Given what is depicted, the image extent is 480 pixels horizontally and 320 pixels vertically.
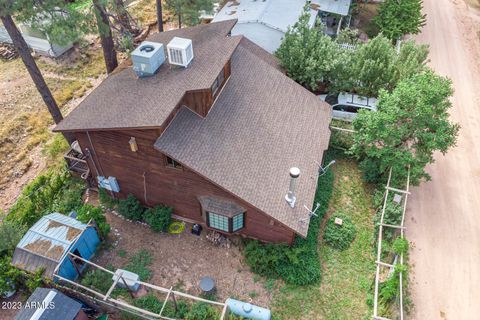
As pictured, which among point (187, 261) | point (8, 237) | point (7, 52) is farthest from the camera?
point (7, 52)

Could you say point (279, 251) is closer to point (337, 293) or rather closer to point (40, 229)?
point (337, 293)

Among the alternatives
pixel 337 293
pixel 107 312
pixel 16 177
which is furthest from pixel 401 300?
pixel 16 177

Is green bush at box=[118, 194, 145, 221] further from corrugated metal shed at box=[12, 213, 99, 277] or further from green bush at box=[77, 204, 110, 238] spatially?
corrugated metal shed at box=[12, 213, 99, 277]

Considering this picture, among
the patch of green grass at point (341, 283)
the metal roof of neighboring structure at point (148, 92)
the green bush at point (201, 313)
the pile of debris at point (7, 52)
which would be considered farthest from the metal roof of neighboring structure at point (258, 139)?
the pile of debris at point (7, 52)

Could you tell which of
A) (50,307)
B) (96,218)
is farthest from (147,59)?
(50,307)

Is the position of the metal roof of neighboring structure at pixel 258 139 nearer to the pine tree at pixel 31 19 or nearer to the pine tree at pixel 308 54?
the pine tree at pixel 308 54

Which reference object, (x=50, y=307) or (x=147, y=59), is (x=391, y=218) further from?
(x=50, y=307)
